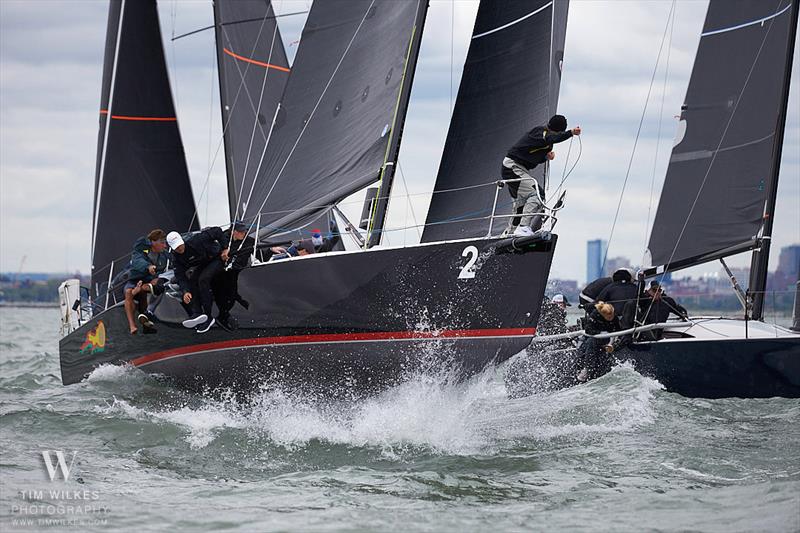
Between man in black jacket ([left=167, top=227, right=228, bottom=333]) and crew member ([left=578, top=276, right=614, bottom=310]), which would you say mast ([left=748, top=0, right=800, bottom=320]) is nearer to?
crew member ([left=578, top=276, right=614, bottom=310])

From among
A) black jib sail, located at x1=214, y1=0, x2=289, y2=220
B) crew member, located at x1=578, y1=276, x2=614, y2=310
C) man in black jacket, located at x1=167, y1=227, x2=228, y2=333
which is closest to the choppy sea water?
man in black jacket, located at x1=167, y1=227, x2=228, y2=333

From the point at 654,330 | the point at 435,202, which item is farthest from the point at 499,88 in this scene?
the point at 654,330

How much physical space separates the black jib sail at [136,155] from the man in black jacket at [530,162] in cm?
621

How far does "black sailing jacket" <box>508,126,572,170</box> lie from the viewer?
33.2 feet

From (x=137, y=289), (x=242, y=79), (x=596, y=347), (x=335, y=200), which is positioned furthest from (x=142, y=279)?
(x=596, y=347)

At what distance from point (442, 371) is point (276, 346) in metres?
1.64

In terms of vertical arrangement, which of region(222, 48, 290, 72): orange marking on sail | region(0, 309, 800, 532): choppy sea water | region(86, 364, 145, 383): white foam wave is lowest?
region(0, 309, 800, 532): choppy sea water

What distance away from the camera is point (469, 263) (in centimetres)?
931

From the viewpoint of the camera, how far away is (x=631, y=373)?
1259cm

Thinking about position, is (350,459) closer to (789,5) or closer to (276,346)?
(276,346)

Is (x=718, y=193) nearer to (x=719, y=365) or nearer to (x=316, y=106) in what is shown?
(x=719, y=365)

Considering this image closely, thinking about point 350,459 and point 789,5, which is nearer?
point 350,459

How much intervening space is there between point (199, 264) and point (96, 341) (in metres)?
3.08

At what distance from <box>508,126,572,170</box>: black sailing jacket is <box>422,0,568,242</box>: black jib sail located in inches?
80.4
